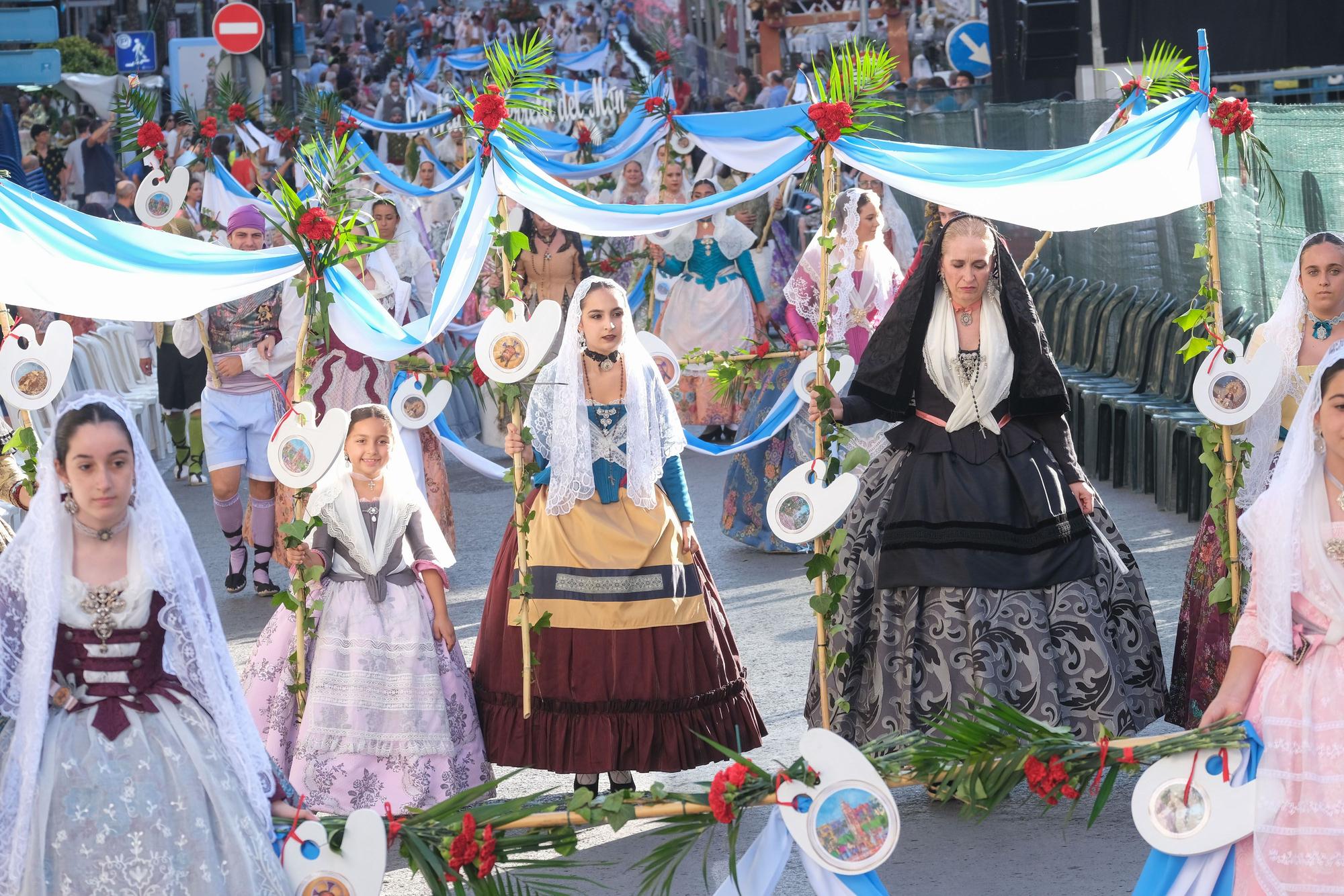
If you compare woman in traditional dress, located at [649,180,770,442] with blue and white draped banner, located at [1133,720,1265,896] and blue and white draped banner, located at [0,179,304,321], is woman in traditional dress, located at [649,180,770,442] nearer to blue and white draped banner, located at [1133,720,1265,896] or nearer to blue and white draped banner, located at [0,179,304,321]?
blue and white draped banner, located at [0,179,304,321]

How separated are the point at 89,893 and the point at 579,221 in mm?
2902

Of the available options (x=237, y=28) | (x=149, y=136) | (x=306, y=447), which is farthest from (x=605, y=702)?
(x=237, y=28)

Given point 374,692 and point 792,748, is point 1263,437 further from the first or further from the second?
point 374,692

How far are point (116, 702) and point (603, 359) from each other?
7.65ft

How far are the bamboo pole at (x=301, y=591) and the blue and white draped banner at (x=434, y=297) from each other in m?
0.14

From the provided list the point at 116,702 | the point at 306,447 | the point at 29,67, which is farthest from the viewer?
the point at 29,67

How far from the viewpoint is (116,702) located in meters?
4.09

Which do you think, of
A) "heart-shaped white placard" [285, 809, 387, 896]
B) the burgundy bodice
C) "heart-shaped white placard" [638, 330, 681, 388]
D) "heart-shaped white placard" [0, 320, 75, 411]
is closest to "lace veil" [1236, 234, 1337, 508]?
"heart-shaped white placard" [638, 330, 681, 388]

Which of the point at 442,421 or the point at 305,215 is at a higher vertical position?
the point at 305,215

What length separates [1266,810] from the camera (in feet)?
13.2

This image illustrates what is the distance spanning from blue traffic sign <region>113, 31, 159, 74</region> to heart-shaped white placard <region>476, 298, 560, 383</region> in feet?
68.6

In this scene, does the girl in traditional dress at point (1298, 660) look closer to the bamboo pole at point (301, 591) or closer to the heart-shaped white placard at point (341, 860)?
the heart-shaped white placard at point (341, 860)

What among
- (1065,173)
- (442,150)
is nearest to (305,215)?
(1065,173)

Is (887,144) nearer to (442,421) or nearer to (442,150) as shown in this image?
(442,421)
